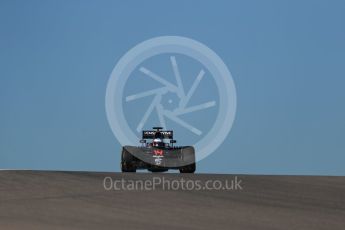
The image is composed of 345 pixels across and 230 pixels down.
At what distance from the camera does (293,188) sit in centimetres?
1190

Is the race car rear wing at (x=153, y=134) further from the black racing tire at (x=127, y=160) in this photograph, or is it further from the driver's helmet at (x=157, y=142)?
the black racing tire at (x=127, y=160)

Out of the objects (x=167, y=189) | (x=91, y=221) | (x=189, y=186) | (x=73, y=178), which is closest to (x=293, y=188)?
(x=189, y=186)

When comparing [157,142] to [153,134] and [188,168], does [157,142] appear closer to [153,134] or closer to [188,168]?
[153,134]

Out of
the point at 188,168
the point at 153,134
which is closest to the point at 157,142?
the point at 153,134

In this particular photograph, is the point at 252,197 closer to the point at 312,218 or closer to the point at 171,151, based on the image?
the point at 312,218

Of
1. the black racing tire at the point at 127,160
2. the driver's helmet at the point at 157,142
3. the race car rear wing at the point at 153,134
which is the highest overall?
the race car rear wing at the point at 153,134

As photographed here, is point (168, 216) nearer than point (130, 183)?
Yes

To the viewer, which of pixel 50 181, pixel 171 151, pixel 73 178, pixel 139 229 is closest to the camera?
pixel 139 229

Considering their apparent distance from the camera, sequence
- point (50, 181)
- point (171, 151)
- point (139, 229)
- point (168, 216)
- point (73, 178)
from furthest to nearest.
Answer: point (171, 151)
point (73, 178)
point (50, 181)
point (168, 216)
point (139, 229)

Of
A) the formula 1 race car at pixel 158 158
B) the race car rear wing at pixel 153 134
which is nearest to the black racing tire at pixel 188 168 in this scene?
the formula 1 race car at pixel 158 158

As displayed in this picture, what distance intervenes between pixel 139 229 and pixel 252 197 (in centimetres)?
401

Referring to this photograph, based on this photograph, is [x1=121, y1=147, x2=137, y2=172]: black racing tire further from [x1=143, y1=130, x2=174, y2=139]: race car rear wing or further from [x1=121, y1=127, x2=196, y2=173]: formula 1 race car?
[x1=143, y1=130, x2=174, y2=139]: race car rear wing

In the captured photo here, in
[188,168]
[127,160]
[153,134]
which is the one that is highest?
[153,134]

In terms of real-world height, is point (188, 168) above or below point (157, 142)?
below
